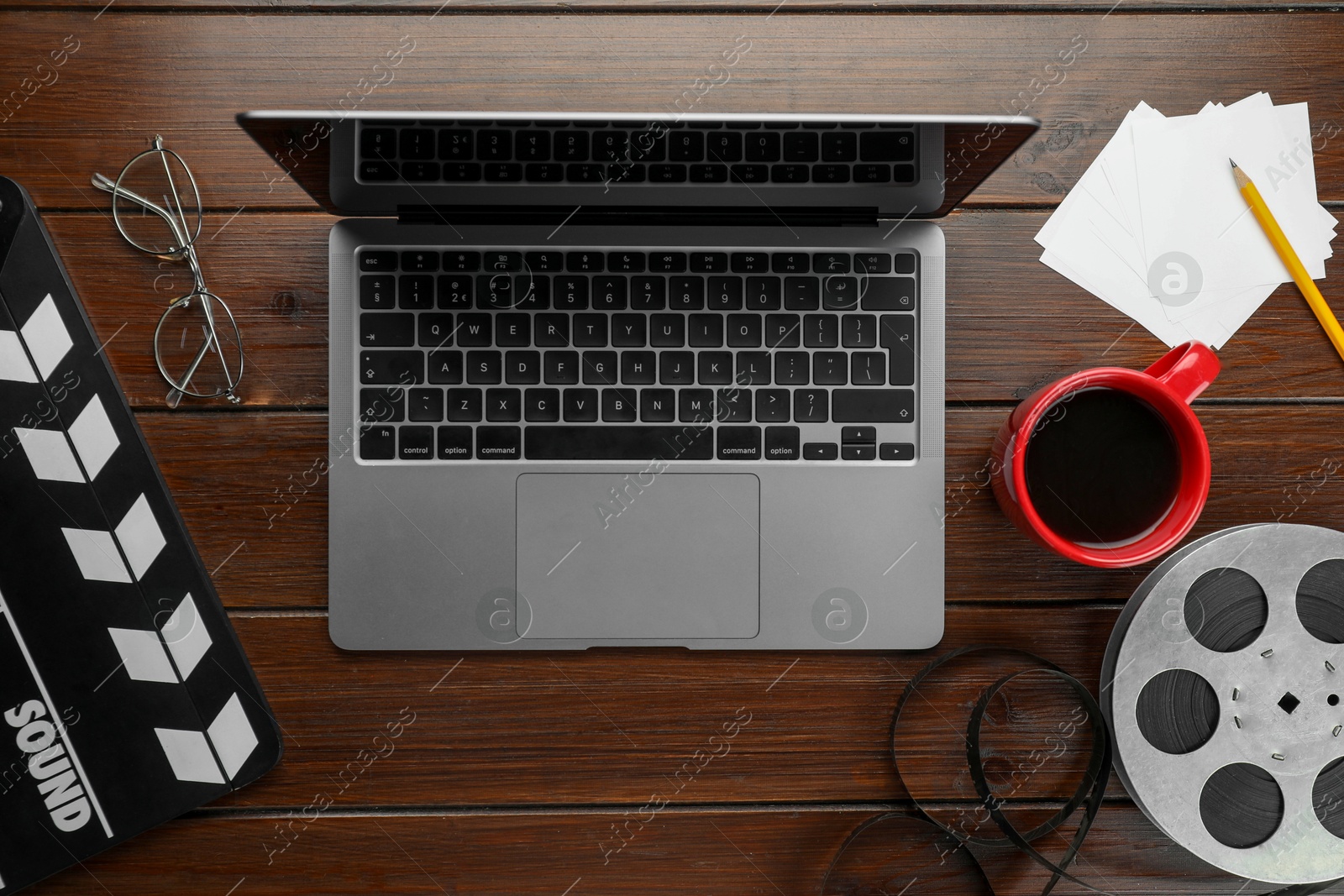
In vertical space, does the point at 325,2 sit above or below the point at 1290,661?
above

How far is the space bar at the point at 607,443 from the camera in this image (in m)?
0.68

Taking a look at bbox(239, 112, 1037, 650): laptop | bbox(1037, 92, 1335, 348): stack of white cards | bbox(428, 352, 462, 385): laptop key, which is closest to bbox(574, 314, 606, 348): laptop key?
bbox(239, 112, 1037, 650): laptop

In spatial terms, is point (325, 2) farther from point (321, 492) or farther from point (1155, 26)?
point (1155, 26)

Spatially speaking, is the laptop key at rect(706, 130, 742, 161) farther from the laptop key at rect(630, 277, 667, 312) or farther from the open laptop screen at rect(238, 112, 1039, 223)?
the laptop key at rect(630, 277, 667, 312)

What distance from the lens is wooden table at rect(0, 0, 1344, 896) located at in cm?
73

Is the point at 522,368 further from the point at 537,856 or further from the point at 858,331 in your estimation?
the point at 537,856

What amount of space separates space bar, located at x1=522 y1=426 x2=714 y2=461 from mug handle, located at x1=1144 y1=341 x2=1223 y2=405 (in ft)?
1.27

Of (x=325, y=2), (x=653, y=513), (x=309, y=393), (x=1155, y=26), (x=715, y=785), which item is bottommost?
(x=715, y=785)

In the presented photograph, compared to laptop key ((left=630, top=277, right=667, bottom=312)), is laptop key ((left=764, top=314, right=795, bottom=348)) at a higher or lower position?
lower

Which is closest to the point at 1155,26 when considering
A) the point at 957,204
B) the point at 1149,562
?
the point at 957,204

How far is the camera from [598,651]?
725 mm

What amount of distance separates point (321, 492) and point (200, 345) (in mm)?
180

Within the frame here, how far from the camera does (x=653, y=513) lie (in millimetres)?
691

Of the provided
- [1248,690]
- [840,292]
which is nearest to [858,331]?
[840,292]
